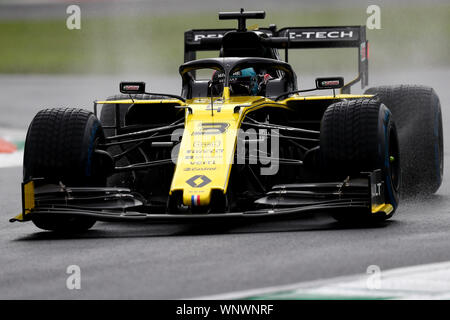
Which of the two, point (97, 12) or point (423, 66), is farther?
point (97, 12)

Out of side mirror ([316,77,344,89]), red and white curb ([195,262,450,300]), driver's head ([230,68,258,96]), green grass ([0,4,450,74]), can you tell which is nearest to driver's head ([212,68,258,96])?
driver's head ([230,68,258,96])

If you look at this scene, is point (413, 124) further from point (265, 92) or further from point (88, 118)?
point (88, 118)

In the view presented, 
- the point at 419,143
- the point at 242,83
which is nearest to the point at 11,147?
the point at 242,83

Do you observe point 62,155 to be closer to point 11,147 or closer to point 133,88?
point 133,88

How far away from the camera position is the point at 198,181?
7586mm

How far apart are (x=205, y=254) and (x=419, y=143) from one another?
396 centimetres

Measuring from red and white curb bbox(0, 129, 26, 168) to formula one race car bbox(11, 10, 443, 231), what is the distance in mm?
5870

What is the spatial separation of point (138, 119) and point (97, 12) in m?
27.2

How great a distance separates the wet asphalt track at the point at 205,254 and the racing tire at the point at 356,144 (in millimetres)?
270

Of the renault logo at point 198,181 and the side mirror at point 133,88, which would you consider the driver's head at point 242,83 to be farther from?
the renault logo at point 198,181
